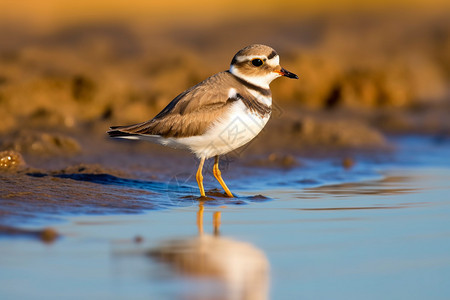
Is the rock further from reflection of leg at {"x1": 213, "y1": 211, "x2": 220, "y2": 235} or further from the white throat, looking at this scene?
reflection of leg at {"x1": 213, "y1": 211, "x2": 220, "y2": 235}

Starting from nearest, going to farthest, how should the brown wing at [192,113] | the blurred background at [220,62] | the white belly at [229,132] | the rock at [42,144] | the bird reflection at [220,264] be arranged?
the bird reflection at [220,264], the white belly at [229,132], the brown wing at [192,113], the rock at [42,144], the blurred background at [220,62]

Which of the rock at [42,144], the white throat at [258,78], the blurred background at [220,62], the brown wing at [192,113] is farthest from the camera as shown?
the blurred background at [220,62]

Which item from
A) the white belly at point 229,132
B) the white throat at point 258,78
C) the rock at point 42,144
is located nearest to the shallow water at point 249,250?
the white belly at point 229,132

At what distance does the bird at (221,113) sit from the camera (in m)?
6.61

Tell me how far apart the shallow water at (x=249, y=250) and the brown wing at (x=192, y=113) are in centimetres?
57

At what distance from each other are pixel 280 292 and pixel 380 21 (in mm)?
14166

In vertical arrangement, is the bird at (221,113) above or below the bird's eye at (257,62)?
below

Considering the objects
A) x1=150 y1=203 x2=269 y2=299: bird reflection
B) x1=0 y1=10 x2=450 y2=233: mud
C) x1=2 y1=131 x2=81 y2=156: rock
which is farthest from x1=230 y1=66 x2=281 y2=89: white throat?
x1=2 y1=131 x2=81 y2=156: rock

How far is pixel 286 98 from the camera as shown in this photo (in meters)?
13.7

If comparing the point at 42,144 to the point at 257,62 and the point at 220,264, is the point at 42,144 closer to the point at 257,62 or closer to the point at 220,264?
the point at 257,62

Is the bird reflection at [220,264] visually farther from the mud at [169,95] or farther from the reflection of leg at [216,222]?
the mud at [169,95]

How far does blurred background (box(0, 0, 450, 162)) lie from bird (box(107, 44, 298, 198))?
7.73ft

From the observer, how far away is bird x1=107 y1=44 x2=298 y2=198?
260 inches

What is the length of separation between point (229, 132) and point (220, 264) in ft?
7.87
